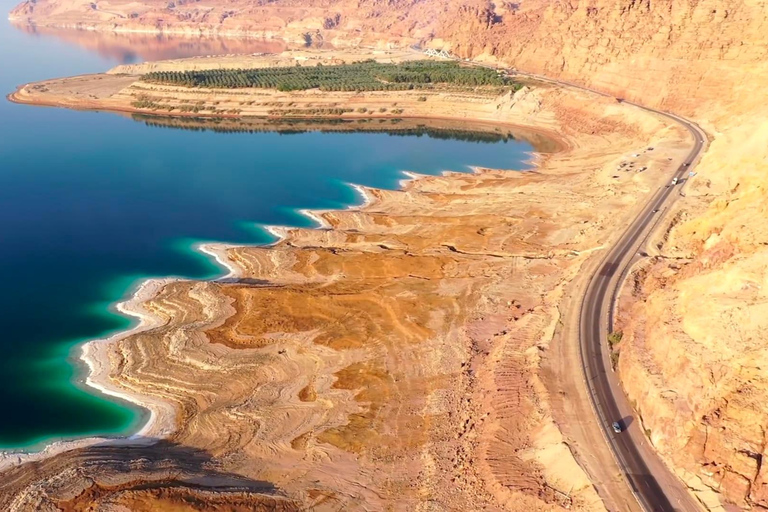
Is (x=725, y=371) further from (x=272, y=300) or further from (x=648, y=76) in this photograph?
(x=648, y=76)

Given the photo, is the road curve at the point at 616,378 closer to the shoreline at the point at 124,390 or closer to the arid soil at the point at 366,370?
the arid soil at the point at 366,370

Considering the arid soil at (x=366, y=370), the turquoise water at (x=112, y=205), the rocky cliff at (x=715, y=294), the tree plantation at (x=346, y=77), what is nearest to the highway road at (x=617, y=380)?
the rocky cliff at (x=715, y=294)

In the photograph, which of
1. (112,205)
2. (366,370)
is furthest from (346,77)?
(366,370)

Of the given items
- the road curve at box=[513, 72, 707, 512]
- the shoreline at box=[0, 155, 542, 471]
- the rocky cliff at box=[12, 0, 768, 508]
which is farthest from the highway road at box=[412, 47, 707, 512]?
the shoreline at box=[0, 155, 542, 471]

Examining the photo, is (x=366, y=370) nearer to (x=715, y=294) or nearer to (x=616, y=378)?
(x=616, y=378)

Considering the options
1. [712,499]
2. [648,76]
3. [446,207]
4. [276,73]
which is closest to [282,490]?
[712,499]

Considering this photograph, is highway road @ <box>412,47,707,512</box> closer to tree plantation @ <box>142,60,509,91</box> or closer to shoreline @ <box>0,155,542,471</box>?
shoreline @ <box>0,155,542,471</box>
